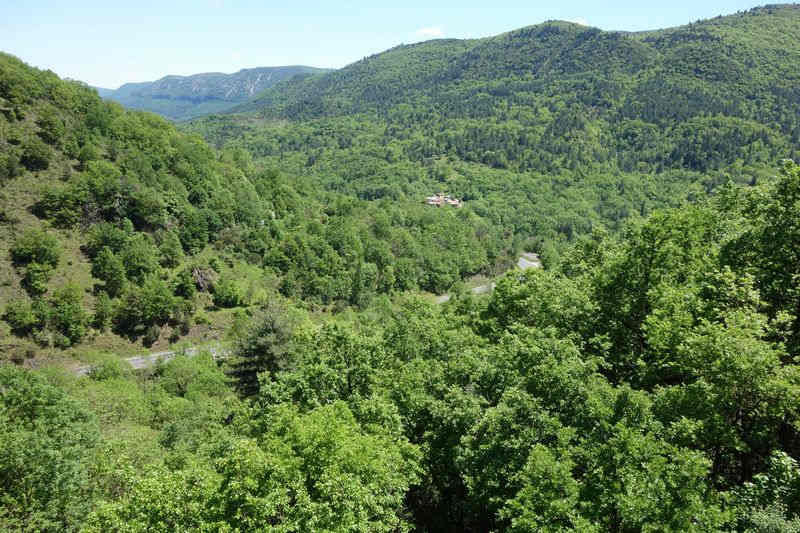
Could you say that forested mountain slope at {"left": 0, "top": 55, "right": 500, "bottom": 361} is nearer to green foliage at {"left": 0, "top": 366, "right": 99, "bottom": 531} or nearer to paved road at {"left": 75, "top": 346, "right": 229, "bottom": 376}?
paved road at {"left": 75, "top": 346, "right": 229, "bottom": 376}

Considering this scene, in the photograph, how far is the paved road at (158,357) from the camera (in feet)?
218

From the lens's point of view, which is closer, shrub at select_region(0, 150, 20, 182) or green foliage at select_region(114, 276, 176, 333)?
green foliage at select_region(114, 276, 176, 333)

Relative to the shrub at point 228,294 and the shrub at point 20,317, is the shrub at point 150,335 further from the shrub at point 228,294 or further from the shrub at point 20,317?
the shrub at point 20,317

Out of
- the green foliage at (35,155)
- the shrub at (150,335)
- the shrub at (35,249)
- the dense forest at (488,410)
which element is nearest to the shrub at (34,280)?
the dense forest at (488,410)

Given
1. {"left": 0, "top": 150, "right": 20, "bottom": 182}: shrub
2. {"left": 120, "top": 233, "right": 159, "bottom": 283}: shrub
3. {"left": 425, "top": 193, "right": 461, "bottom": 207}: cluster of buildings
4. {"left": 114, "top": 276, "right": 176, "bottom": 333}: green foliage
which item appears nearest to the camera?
{"left": 114, "top": 276, "right": 176, "bottom": 333}: green foliage

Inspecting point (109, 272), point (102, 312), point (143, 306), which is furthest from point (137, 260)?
point (102, 312)

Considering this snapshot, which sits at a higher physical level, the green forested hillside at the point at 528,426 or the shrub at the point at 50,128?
the shrub at the point at 50,128

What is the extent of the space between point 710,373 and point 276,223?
106 m

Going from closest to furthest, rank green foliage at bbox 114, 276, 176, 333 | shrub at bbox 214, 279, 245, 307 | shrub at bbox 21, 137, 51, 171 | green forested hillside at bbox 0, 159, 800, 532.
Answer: green forested hillside at bbox 0, 159, 800, 532
green foliage at bbox 114, 276, 176, 333
shrub at bbox 21, 137, 51, 171
shrub at bbox 214, 279, 245, 307

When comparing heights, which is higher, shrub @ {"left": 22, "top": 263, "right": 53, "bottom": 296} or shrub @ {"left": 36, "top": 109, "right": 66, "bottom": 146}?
shrub @ {"left": 36, "top": 109, "right": 66, "bottom": 146}

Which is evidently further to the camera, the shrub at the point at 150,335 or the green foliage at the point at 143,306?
the shrub at the point at 150,335

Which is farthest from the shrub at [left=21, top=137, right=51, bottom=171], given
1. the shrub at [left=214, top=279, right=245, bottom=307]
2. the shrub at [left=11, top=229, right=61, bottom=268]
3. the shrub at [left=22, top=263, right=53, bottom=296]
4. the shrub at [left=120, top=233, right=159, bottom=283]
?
the shrub at [left=214, top=279, right=245, bottom=307]

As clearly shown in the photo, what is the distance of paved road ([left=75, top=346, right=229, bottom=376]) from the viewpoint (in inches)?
2615

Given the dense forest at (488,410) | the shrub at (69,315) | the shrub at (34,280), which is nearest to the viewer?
the dense forest at (488,410)
